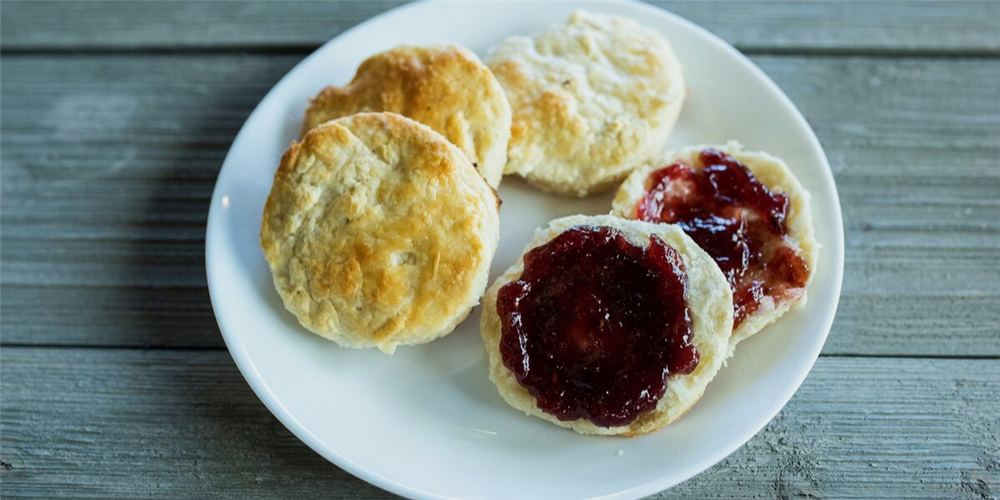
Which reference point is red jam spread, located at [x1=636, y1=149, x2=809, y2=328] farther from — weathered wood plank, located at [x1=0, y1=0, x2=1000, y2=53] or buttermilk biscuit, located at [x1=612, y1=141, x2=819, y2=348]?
weathered wood plank, located at [x1=0, y1=0, x2=1000, y2=53]

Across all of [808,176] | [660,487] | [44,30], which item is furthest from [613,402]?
[44,30]

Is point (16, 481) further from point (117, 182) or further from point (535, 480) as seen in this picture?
point (535, 480)

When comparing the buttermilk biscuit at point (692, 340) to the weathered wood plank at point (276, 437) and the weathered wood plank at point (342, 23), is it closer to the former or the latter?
the weathered wood plank at point (276, 437)

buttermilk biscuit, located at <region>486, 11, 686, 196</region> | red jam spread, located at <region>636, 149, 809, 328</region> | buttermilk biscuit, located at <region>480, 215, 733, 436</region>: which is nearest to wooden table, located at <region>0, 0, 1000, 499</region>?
buttermilk biscuit, located at <region>480, 215, 733, 436</region>

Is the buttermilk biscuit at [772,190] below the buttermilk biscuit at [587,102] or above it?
below

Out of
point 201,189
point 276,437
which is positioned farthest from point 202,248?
point 276,437

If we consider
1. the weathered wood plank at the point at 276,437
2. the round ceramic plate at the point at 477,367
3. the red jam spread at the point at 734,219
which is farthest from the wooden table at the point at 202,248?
the red jam spread at the point at 734,219
